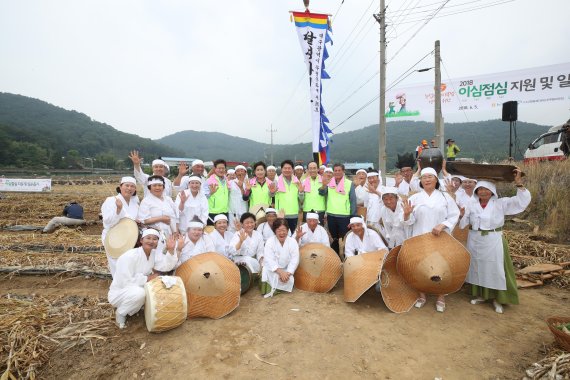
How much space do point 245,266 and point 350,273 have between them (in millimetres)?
1741

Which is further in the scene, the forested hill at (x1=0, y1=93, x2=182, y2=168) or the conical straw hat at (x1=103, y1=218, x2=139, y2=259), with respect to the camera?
the forested hill at (x1=0, y1=93, x2=182, y2=168)

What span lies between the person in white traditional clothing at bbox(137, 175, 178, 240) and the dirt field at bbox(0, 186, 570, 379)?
1.33 m

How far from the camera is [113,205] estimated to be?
14.5 feet

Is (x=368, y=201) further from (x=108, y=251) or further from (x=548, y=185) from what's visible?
(x=548, y=185)

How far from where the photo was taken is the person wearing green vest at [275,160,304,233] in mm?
6051

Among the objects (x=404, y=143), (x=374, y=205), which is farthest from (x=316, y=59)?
(x=404, y=143)

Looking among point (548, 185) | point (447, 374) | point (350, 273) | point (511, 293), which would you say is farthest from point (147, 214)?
point (548, 185)

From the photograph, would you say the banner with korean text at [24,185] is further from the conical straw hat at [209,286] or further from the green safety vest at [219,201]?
the conical straw hat at [209,286]

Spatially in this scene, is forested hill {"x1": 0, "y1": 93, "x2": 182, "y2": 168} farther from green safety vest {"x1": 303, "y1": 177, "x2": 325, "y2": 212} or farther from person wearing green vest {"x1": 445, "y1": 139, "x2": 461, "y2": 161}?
person wearing green vest {"x1": 445, "y1": 139, "x2": 461, "y2": 161}

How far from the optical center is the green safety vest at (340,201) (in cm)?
580

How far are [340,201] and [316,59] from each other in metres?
5.37

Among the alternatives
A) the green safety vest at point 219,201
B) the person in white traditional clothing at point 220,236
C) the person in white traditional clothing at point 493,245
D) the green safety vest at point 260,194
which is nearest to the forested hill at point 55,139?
the green safety vest at point 219,201

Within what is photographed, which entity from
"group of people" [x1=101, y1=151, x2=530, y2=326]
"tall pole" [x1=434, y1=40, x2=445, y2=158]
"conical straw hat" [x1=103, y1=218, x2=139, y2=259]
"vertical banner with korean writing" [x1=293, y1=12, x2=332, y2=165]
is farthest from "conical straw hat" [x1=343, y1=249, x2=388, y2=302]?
"tall pole" [x1=434, y1=40, x2=445, y2=158]

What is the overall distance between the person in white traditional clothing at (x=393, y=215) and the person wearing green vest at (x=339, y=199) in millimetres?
903
